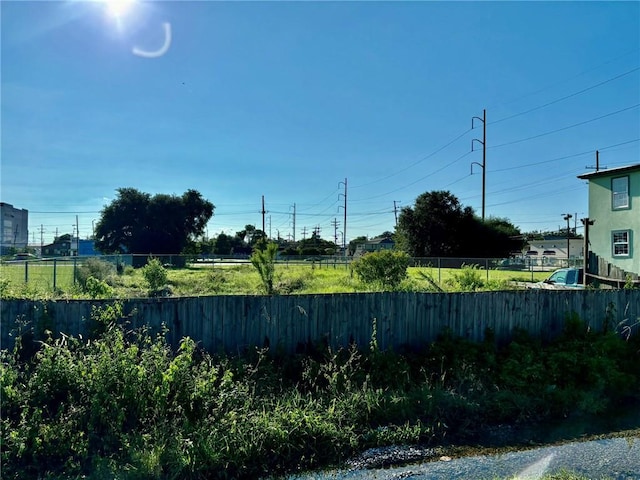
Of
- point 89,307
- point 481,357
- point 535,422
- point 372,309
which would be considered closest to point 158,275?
point 89,307

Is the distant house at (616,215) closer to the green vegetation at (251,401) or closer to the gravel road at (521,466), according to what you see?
the green vegetation at (251,401)

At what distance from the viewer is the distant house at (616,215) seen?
61.5ft

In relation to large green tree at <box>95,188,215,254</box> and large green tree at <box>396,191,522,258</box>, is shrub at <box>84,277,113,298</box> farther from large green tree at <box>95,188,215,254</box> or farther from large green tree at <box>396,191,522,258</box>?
large green tree at <box>95,188,215,254</box>

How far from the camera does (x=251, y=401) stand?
435 cm

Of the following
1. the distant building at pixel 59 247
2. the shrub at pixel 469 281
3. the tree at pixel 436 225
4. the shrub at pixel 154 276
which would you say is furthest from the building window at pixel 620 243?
the distant building at pixel 59 247

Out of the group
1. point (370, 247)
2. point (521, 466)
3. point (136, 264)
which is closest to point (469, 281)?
point (521, 466)

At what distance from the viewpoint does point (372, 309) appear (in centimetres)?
620

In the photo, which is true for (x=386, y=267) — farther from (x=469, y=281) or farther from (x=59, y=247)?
(x=59, y=247)

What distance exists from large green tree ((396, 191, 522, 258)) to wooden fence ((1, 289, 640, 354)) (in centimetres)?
3758

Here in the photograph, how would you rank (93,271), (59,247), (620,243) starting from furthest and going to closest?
1. (59,247)
2. (620,243)
3. (93,271)

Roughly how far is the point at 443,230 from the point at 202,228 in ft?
99.3

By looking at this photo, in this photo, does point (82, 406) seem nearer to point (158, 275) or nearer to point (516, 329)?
point (516, 329)

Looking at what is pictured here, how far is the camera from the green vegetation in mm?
3594

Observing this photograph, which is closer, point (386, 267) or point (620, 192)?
point (386, 267)
